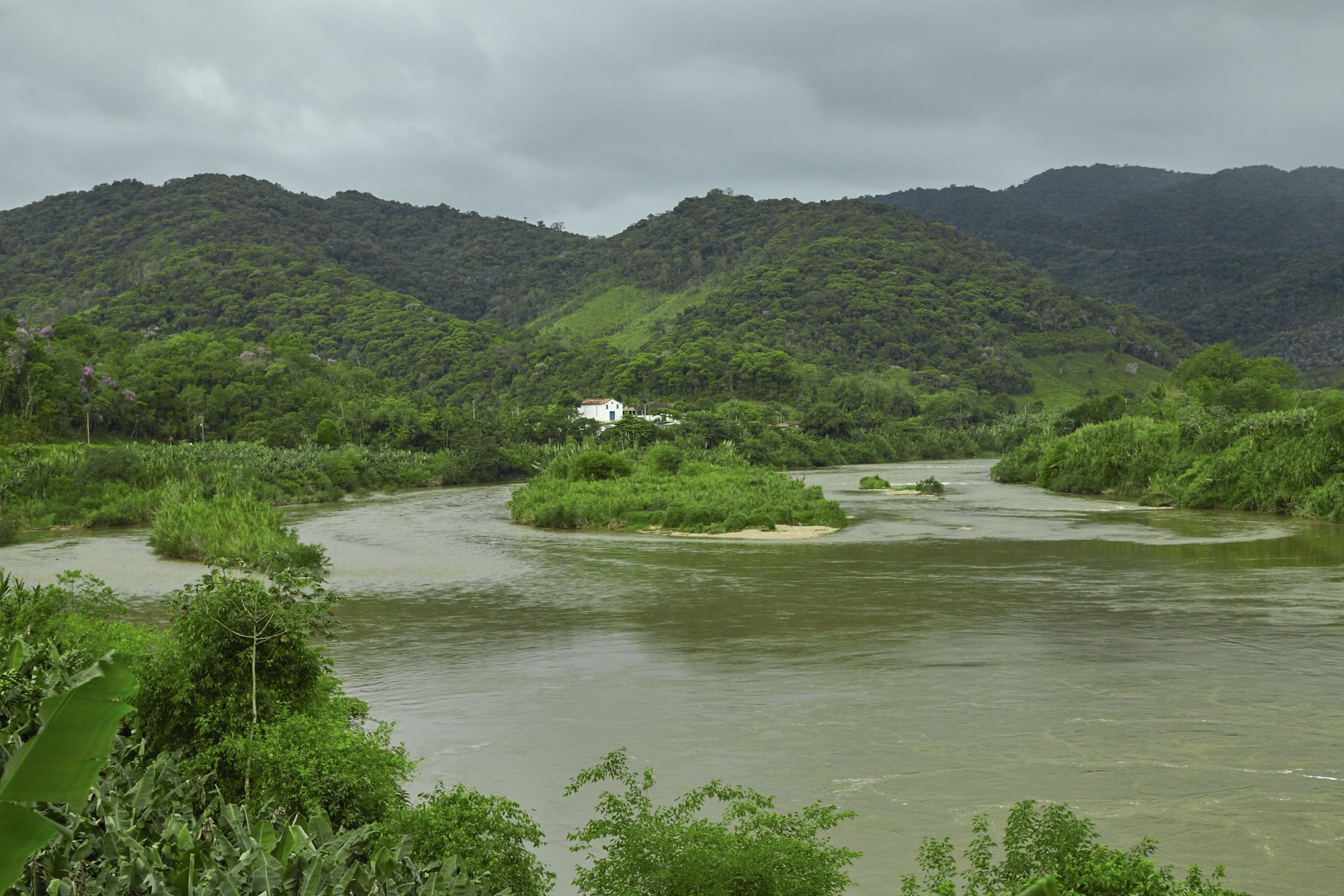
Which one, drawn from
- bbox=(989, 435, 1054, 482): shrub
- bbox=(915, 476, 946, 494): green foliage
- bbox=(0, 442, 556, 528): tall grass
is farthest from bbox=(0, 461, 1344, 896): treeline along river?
bbox=(989, 435, 1054, 482): shrub

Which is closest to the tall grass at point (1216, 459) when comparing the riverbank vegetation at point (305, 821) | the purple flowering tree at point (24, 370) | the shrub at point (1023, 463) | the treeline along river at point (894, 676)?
the shrub at point (1023, 463)

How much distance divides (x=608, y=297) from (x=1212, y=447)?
392 ft

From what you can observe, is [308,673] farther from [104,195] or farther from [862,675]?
[104,195]

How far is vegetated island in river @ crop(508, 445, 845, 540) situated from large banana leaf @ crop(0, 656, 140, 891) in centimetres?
3284

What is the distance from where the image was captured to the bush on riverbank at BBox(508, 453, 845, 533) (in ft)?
126

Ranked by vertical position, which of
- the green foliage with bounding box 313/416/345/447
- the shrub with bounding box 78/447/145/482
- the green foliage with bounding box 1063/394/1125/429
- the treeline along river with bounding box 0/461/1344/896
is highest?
the green foliage with bounding box 1063/394/1125/429

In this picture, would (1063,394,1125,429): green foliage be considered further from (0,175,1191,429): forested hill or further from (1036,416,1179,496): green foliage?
(0,175,1191,429): forested hill

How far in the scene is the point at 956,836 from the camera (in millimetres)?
9148

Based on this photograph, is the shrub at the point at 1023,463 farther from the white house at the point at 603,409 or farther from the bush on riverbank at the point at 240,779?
the bush on riverbank at the point at 240,779

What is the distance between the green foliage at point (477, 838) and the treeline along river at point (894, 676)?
2.11 m

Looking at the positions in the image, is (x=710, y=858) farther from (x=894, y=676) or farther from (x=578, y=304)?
(x=578, y=304)

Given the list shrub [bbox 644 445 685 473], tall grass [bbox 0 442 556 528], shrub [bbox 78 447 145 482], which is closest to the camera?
tall grass [bbox 0 442 556 528]

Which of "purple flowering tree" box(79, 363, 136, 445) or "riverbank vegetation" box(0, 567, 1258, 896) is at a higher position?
"purple flowering tree" box(79, 363, 136, 445)

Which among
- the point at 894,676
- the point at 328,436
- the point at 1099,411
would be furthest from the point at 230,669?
the point at 1099,411
